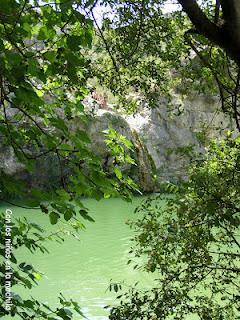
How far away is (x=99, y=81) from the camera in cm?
371

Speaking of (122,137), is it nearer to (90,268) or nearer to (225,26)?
(225,26)

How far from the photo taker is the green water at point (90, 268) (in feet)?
22.6

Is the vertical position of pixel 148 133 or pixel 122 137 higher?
pixel 148 133

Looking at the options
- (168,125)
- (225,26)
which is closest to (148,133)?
(168,125)

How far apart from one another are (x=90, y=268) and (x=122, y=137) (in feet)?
24.5

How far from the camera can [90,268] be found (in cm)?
876

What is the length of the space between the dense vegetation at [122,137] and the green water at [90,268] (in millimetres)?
2673

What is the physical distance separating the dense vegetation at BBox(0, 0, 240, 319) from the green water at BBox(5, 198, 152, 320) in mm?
2673

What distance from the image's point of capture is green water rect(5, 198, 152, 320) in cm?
689

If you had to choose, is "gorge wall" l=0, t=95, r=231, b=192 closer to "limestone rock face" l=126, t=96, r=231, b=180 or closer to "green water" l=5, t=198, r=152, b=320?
"limestone rock face" l=126, t=96, r=231, b=180

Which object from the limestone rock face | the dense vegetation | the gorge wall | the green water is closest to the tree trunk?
A: the dense vegetation

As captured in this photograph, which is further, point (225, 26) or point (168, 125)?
point (168, 125)

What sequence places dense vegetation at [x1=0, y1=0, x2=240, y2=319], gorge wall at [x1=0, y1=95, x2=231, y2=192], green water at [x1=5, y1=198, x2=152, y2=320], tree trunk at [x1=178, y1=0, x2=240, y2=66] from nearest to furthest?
dense vegetation at [x1=0, y1=0, x2=240, y2=319] → tree trunk at [x1=178, y1=0, x2=240, y2=66] → green water at [x1=5, y1=198, x2=152, y2=320] → gorge wall at [x1=0, y1=95, x2=231, y2=192]

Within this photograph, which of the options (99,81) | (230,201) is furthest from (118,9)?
(230,201)
